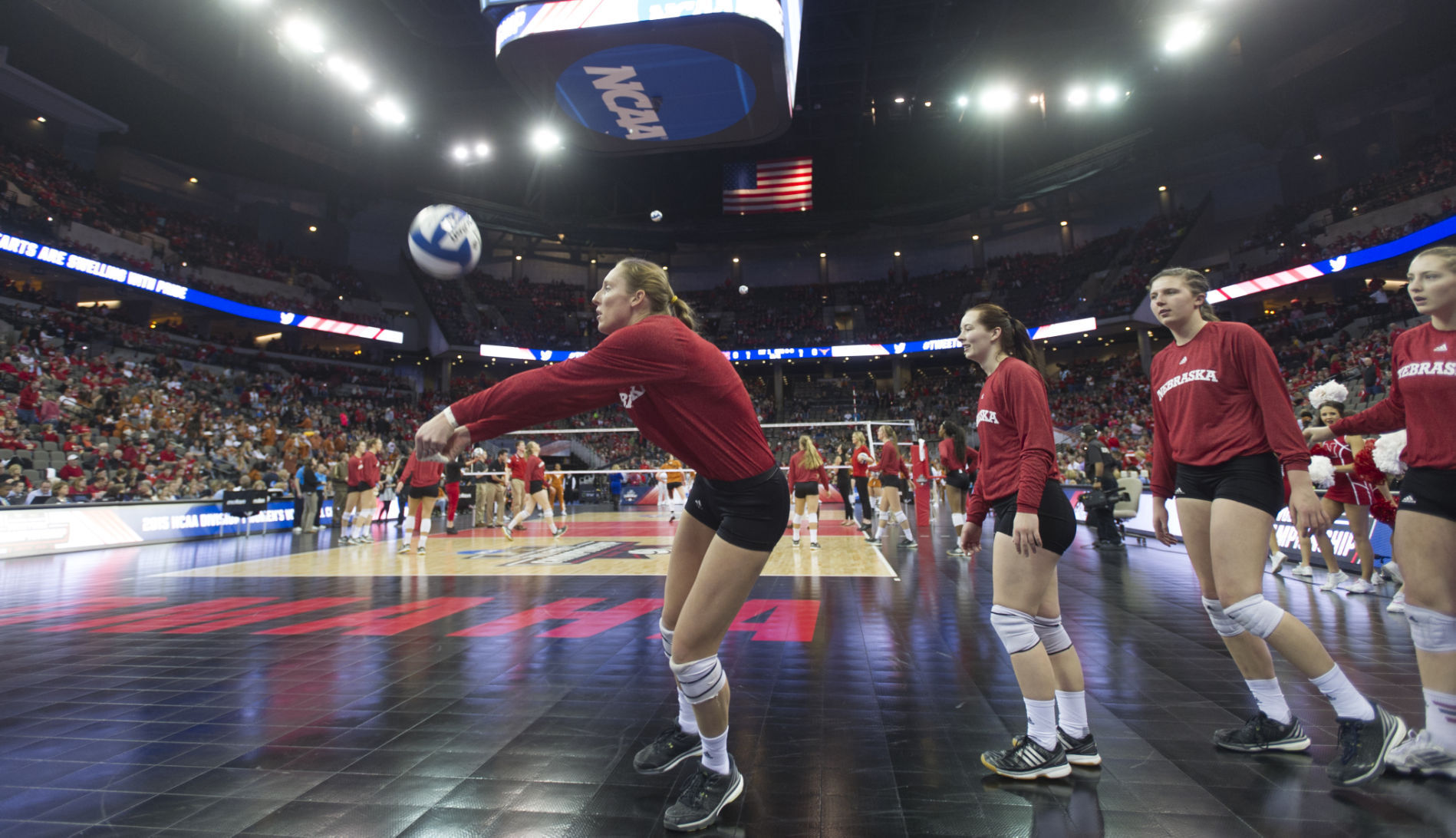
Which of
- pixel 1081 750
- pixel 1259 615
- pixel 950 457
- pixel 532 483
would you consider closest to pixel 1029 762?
pixel 1081 750

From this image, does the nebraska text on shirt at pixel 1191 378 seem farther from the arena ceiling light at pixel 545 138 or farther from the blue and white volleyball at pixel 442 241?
the arena ceiling light at pixel 545 138

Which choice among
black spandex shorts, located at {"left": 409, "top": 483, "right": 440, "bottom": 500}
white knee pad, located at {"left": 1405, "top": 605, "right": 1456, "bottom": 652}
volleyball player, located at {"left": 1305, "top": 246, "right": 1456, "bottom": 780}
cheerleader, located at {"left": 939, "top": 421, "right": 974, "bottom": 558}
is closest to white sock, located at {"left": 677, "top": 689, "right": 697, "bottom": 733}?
volleyball player, located at {"left": 1305, "top": 246, "right": 1456, "bottom": 780}

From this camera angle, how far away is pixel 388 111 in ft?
74.4

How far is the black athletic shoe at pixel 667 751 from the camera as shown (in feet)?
8.66

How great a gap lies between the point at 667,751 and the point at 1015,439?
2.03 m

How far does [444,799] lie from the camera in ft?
7.88

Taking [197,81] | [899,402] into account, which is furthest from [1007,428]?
[899,402]

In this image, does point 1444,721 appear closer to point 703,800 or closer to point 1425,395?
point 1425,395

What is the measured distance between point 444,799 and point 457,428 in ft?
5.01

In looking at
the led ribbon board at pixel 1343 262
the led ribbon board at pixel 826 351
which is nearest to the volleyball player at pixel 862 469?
the led ribbon board at pixel 1343 262

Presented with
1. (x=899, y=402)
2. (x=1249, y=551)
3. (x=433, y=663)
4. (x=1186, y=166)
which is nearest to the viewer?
(x=1249, y=551)

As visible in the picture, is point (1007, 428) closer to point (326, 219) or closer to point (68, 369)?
point (68, 369)

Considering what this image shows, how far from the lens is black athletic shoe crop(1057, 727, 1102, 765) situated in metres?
2.61

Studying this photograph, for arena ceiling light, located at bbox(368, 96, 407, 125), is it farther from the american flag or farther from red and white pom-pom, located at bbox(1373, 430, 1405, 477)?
red and white pom-pom, located at bbox(1373, 430, 1405, 477)
